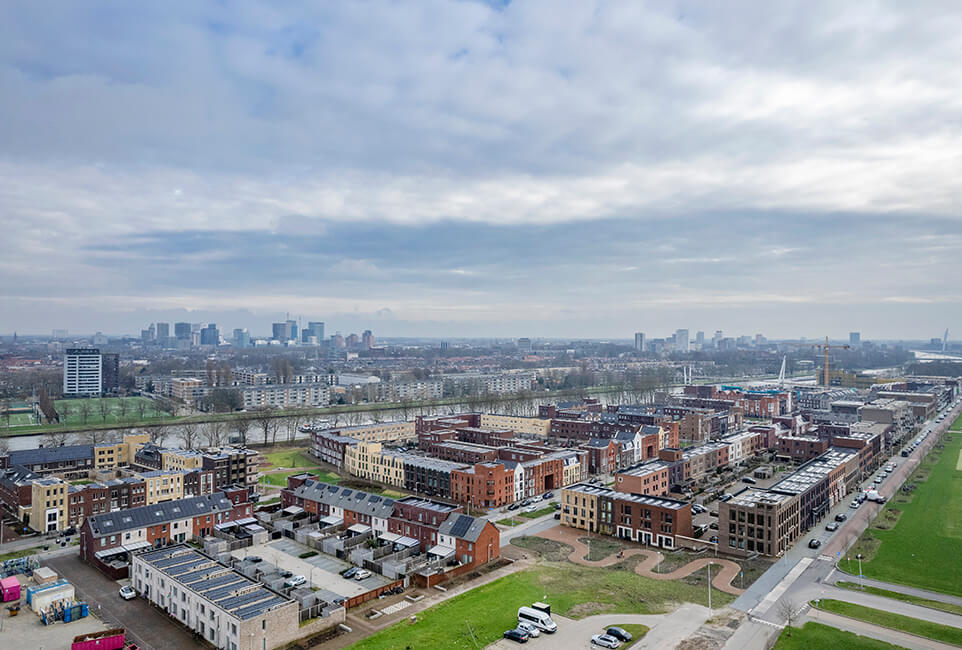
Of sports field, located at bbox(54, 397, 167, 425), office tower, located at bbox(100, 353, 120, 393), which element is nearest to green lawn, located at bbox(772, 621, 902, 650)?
sports field, located at bbox(54, 397, 167, 425)

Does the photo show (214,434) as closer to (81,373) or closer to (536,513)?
(536,513)

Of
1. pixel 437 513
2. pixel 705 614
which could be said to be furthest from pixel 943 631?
pixel 437 513

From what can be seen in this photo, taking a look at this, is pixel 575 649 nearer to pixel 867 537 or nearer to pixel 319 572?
pixel 319 572

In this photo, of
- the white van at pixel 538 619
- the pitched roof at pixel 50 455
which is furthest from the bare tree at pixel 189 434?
the white van at pixel 538 619

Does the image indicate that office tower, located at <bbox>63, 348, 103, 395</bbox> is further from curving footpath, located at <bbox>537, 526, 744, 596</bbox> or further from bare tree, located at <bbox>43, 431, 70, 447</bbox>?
curving footpath, located at <bbox>537, 526, 744, 596</bbox>

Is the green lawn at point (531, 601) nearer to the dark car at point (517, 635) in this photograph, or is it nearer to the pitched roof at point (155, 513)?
the dark car at point (517, 635)

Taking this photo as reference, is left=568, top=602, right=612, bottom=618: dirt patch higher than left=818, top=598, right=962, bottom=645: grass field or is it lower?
lower

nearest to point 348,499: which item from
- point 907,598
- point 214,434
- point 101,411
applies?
point 907,598
